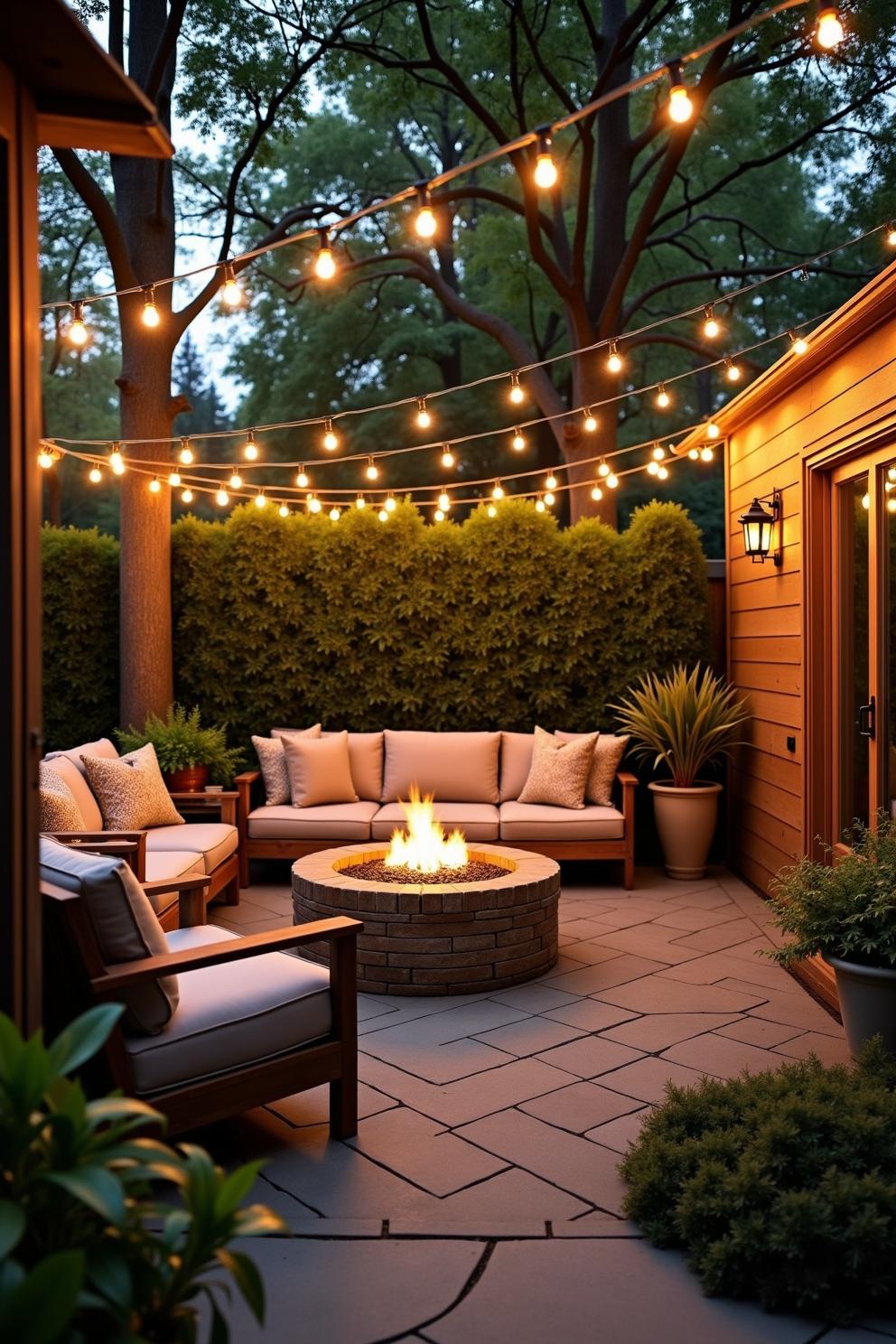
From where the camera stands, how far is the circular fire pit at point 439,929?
14.8ft

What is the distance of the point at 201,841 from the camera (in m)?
5.63

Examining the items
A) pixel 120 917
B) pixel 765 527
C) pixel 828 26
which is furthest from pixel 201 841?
pixel 828 26

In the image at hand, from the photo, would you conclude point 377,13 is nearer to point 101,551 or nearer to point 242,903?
point 101,551

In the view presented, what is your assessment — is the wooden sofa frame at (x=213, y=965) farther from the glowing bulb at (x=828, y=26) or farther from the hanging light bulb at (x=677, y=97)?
the glowing bulb at (x=828, y=26)

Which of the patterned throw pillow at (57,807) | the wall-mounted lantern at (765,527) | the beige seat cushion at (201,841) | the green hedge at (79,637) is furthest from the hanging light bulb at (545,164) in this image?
the green hedge at (79,637)

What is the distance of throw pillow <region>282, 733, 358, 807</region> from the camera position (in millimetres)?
6789

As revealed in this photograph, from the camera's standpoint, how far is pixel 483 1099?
3.48 meters

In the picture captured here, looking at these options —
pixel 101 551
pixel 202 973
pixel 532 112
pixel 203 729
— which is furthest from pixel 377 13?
pixel 202 973

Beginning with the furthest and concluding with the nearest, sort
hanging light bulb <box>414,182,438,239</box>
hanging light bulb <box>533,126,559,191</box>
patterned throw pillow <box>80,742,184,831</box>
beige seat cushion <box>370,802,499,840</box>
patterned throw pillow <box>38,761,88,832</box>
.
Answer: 1. beige seat cushion <box>370,802,499,840</box>
2. patterned throw pillow <box>80,742,184,831</box>
3. patterned throw pillow <box>38,761,88,832</box>
4. hanging light bulb <box>414,182,438,239</box>
5. hanging light bulb <box>533,126,559,191</box>

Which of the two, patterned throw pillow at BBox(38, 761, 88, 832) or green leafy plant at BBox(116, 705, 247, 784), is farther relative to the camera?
green leafy plant at BBox(116, 705, 247, 784)

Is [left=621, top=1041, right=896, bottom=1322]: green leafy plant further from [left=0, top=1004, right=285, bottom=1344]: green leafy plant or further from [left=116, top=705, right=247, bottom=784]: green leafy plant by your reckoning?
[left=116, top=705, right=247, bottom=784]: green leafy plant

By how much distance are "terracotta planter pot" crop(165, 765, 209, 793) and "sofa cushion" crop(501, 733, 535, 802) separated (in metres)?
1.86

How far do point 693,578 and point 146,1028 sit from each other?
5.34m

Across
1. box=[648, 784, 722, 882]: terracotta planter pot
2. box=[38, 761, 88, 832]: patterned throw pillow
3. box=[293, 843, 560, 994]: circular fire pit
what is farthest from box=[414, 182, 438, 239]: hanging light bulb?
box=[648, 784, 722, 882]: terracotta planter pot
